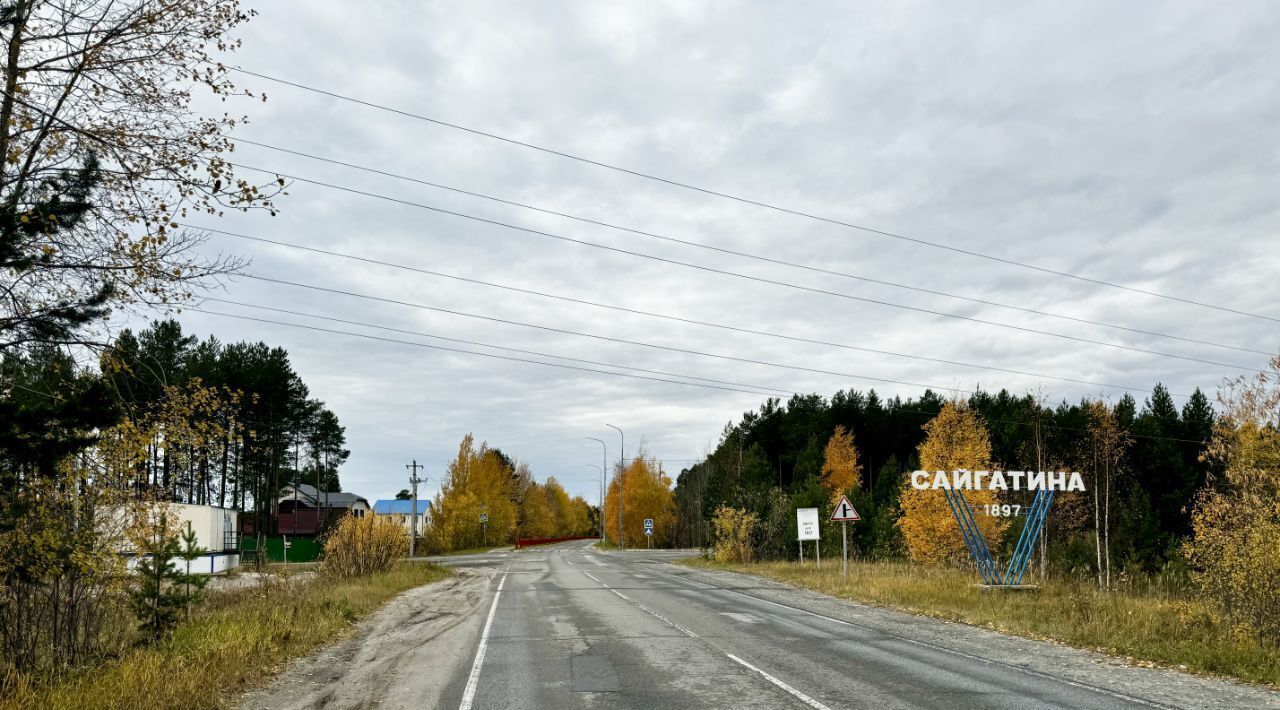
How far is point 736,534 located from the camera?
43.7 meters

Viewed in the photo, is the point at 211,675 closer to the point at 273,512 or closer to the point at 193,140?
the point at 193,140

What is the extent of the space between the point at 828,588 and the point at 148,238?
71.7 ft

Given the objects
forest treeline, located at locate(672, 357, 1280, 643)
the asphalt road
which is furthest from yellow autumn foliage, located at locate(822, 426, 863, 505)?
the asphalt road

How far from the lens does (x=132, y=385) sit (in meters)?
10.2

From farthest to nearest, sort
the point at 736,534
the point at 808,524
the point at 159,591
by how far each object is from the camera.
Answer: the point at 736,534 → the point at 808,524 → the point at 159,591

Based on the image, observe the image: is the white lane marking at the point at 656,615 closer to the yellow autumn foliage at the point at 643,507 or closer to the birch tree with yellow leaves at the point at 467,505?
the birch tree with yellow leaves at the point at 467,505

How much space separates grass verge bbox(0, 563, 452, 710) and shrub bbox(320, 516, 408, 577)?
7295mm

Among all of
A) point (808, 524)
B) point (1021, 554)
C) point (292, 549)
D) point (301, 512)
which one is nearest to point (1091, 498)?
point (808, 524)

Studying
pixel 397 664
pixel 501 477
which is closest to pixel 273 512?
pixel 501 477

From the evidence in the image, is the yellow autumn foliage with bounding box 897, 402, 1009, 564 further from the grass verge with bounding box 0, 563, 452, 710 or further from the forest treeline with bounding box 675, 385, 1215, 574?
the grass verge with bounding box 0, 563, 452, 710

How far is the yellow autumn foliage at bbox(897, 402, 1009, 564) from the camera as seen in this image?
35000mm

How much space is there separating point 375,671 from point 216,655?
2047 mm

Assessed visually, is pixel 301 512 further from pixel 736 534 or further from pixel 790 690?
pixel 790 690

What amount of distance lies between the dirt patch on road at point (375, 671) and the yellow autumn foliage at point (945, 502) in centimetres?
2298
